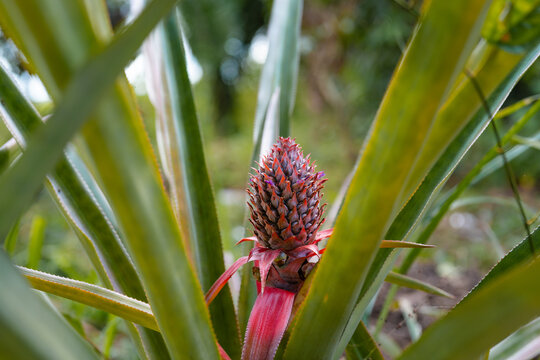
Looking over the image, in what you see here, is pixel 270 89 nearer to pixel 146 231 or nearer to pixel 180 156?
pixel 180 156

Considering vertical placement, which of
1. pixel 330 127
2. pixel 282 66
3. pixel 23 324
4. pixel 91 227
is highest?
pixel 330 127

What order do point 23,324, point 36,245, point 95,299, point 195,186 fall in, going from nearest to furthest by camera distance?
point 23,324
point 95,299
point 195,186
point 36,245

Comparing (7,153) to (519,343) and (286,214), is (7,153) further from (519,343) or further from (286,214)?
(519,343)

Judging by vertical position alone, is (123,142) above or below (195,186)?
below

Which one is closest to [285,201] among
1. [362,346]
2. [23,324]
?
[362,346]

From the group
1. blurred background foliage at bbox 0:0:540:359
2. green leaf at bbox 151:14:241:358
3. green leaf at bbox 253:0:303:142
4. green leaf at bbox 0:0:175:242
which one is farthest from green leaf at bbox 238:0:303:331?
green leaf at bbox 0:0:175:242

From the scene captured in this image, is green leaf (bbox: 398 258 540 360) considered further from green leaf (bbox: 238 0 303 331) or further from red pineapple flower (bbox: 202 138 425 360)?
green leaf (bbox: 238 0 303 331)

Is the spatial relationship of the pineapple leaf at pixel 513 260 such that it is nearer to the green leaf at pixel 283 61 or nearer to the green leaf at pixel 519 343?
the green leaf at pixel 519 343

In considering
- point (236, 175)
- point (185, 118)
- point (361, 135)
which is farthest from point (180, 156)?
point (236, 175)
